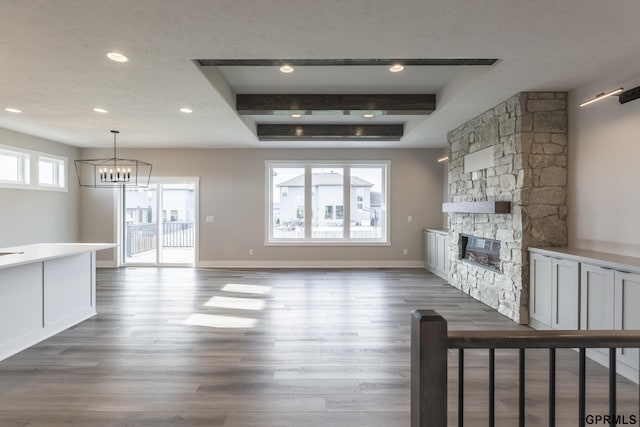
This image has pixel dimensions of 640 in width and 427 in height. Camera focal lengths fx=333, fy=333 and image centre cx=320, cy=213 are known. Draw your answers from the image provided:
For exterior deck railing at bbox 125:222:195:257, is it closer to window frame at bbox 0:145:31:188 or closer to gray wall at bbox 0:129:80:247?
gray wall at bbox 0:129:80:247

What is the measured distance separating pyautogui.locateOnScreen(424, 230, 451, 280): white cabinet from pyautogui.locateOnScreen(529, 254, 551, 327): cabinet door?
2.24 m

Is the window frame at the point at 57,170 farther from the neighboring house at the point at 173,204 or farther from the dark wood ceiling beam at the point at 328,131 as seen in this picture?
the dark wood ceiling beam at the point at 328,131

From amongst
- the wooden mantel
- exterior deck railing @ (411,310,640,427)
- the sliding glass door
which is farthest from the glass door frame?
exterior deck railing @ (411,310,640,427)

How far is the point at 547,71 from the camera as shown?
3.29m

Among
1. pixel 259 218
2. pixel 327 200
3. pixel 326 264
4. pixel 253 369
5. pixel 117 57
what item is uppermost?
pixel 117 57

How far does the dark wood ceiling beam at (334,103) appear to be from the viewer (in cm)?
473

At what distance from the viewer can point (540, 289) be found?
12.2 ft

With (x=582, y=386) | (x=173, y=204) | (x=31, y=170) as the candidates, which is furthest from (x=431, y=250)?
(x=31, y=170)

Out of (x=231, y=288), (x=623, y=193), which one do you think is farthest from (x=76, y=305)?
(x=623, y=193)

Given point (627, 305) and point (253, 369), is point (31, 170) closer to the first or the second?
point (253, 369)

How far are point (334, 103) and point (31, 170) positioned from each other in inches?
228

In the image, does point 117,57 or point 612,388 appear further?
point 117,57

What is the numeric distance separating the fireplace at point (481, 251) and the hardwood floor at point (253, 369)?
65 centimetres

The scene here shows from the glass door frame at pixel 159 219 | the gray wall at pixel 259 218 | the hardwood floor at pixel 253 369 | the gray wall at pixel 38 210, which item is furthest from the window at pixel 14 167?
the hardwood floor at pixel 253 369
